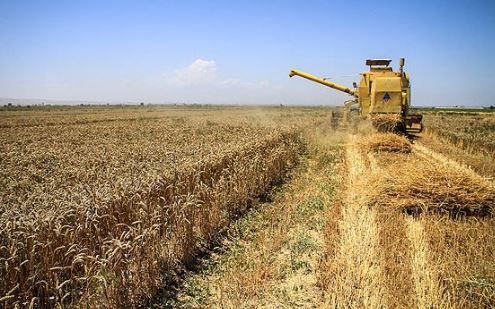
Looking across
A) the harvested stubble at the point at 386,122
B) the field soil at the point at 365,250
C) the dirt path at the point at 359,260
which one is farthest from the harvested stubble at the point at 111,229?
the harvested stubble at the point at 386,122

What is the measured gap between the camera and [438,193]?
6.77 m

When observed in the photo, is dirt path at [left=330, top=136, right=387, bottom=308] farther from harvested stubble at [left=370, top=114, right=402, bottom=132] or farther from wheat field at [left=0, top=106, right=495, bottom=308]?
harvested stubble at [left=370, top=114, right=402, bottom=132]

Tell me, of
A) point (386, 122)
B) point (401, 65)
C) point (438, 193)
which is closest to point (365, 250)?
point (438, 193)

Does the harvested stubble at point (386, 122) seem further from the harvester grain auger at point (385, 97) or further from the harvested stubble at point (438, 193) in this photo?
the harvested stubble at point (438, 193)

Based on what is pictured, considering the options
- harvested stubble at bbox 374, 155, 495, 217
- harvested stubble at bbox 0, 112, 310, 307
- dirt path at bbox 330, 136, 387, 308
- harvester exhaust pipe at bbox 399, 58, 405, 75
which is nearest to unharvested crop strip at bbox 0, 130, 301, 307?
harvested stubble at bbox 0, 112, 310, 307

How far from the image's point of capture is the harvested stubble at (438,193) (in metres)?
6.59

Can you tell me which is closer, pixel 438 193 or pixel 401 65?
pixel 438 193

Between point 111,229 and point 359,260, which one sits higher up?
point 111,229

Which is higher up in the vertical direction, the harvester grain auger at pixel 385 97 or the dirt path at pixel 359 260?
the harvester grain auger at pixel 385 97

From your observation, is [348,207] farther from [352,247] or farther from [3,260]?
[3,260]

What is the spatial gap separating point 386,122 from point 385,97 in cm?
124

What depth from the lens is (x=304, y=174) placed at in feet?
36.9

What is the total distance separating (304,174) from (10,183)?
7.96 metres

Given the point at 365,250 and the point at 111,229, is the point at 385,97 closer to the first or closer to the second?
the point at 365,250
